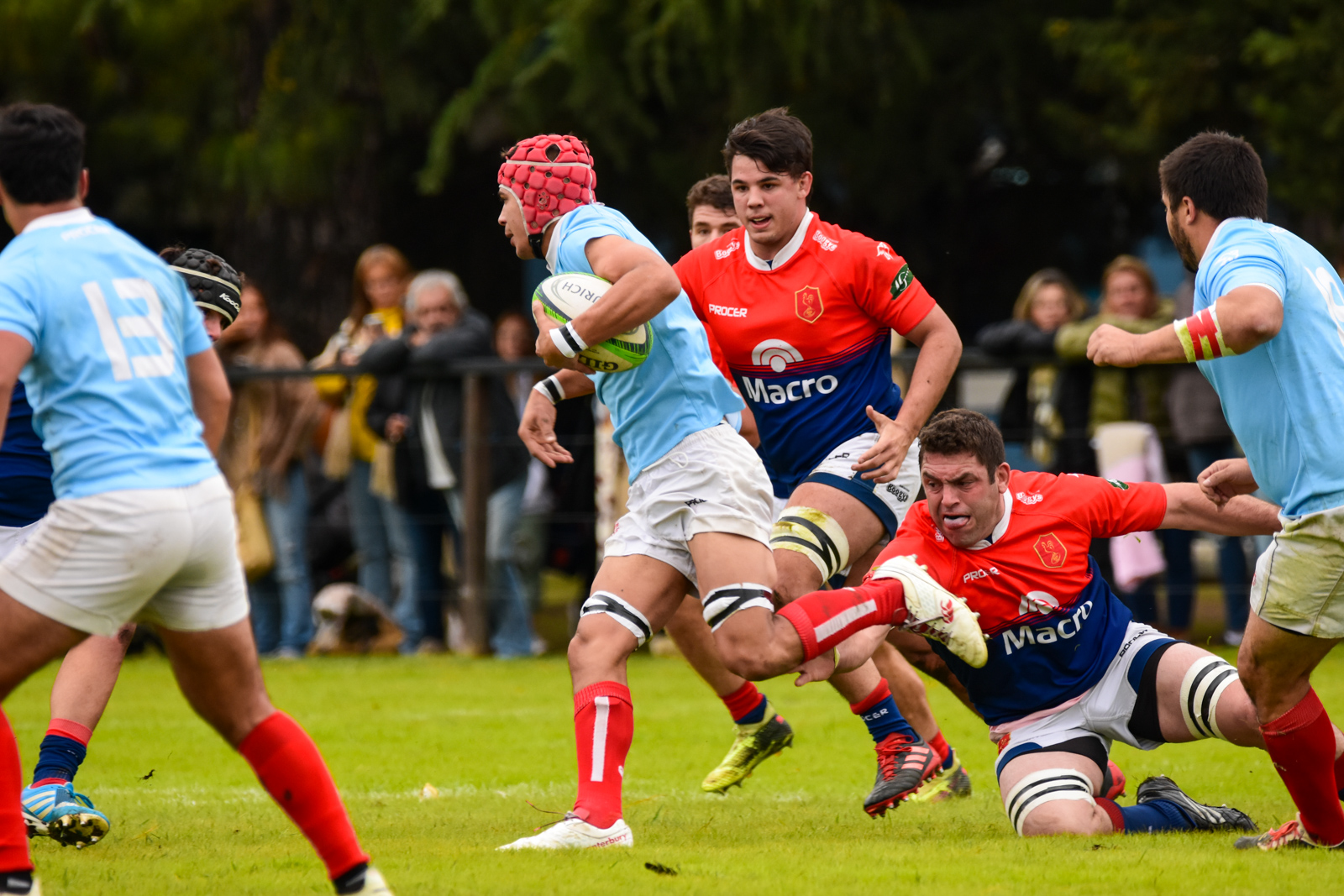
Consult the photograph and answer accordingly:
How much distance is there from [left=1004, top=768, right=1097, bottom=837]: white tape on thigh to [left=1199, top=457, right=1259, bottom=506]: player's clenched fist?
1.03 metres

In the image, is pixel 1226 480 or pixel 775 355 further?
pixel 775 355

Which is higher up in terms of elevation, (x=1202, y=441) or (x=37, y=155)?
(x=37, y=155)

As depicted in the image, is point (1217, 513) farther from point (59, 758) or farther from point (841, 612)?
point (59, 758)

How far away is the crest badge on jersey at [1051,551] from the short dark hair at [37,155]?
3323mm

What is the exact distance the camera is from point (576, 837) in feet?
16.6

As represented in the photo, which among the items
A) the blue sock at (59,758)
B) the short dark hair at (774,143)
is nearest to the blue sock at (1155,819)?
the short dark hair at (774,143)

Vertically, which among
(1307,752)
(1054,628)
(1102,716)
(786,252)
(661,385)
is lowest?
(1102,716)

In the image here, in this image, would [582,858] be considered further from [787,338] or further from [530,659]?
[530,659]

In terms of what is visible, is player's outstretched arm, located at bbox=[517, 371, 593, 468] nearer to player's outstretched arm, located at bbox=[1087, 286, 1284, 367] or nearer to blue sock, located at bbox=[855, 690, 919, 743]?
blue sock, located at bbox=[855, 690, 919, 743]

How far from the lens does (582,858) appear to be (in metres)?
4.88

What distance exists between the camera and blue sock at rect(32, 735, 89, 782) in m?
5.73

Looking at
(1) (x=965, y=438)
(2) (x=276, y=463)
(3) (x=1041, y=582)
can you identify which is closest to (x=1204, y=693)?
(3) (x=1041, y=582)

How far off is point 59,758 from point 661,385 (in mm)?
2470

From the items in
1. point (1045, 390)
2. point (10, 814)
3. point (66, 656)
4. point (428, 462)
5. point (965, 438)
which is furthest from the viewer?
point (428, 462)
